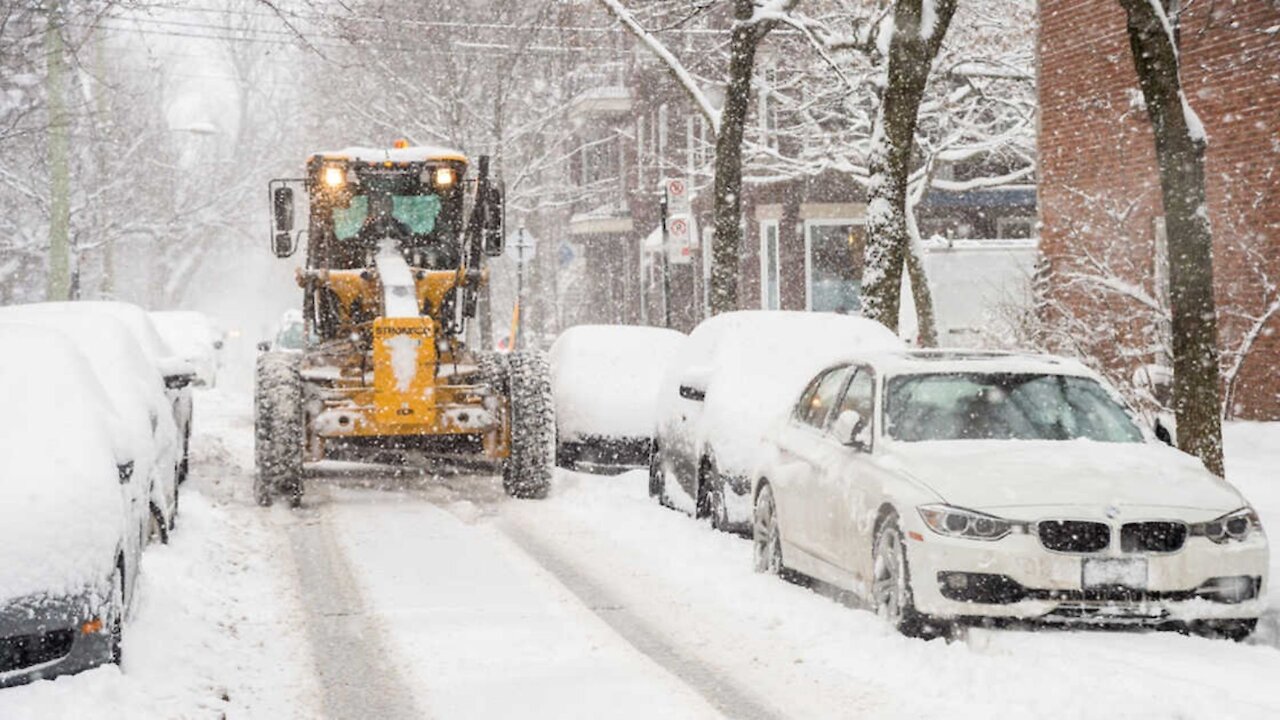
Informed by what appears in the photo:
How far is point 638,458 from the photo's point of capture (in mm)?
18125

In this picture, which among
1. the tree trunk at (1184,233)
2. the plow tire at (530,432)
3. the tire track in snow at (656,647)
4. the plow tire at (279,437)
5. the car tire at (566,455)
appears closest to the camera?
the tire track in snow at (656,647)

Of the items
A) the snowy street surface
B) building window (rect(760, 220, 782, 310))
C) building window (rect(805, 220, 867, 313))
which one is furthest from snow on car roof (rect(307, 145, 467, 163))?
building window (rect(805, 220, 867, 313))

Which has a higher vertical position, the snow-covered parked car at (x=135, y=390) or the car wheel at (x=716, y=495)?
the snow-covered parked car at (x=135, y=390)

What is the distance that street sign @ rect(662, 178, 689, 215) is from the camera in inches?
902

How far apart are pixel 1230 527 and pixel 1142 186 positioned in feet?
40.2

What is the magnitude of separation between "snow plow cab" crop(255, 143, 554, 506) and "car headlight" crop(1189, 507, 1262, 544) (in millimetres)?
8241

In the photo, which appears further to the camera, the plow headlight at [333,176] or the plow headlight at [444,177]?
the plow headlight at [444,177]

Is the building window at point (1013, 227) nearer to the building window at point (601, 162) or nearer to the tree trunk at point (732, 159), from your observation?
the building window at point (601, 162)

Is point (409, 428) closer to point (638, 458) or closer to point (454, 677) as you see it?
point (638, 458)

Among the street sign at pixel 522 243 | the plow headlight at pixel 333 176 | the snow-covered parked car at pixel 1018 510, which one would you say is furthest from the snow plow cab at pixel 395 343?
the street sign at pixel 522 243

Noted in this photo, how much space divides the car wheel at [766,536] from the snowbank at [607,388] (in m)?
5.93

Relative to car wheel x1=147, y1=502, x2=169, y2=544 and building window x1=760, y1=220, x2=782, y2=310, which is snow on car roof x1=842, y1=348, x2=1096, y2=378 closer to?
car wheel x1=147, y1=502, x2=169, y2=544

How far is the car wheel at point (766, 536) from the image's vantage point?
11.1m

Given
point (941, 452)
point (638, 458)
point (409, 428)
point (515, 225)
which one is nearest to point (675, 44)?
point (515, 225)
